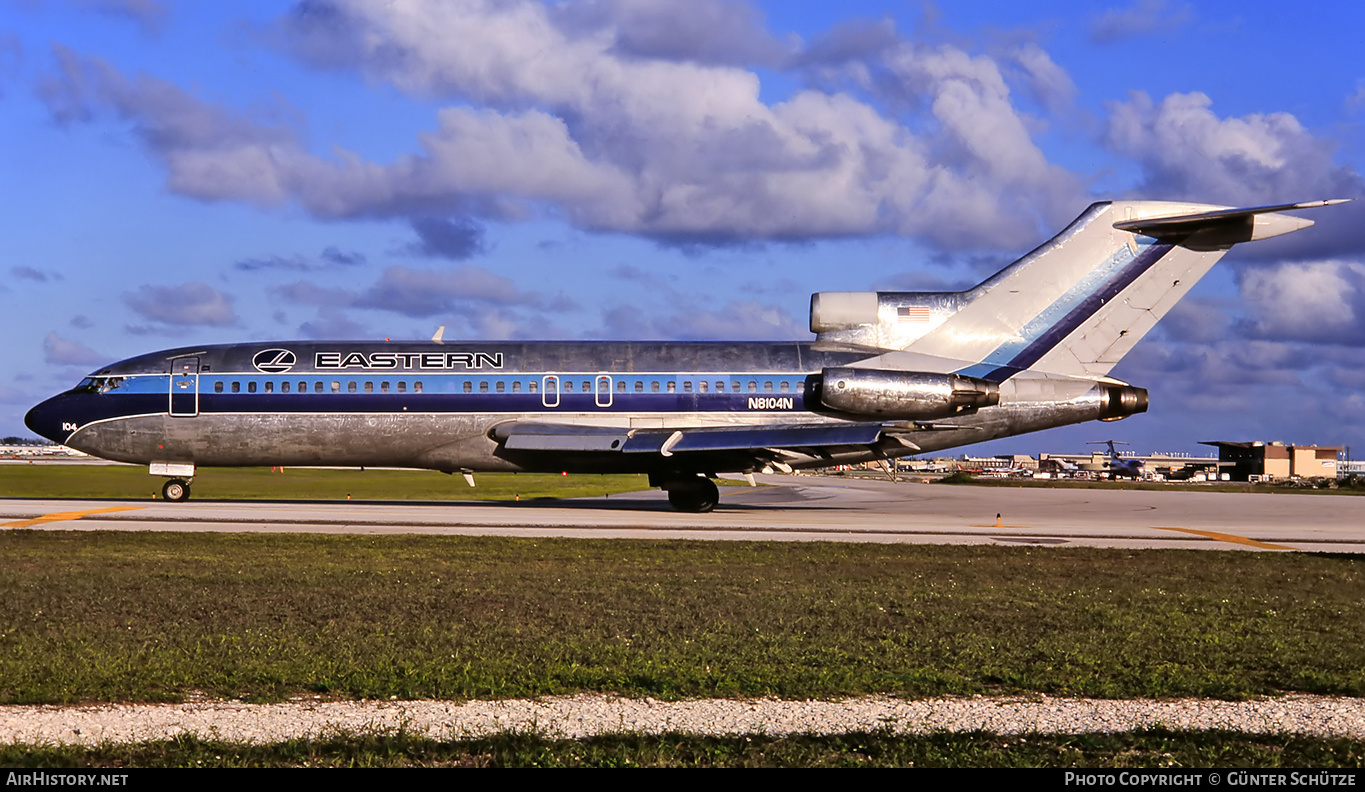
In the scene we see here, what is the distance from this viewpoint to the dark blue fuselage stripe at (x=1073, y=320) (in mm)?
29656

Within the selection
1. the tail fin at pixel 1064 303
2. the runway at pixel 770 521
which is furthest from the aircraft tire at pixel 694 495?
the tail fin at pixel 1064 303

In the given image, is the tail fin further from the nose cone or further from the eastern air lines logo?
the nose cone

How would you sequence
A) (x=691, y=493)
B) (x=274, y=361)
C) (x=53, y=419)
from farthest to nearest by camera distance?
(x=53, y=419) < (x=691, y=493) < (x=274, y=361)

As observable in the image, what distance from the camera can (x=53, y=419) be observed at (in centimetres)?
3162

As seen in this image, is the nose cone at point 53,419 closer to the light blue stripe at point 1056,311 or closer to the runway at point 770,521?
the runway at point 770,521

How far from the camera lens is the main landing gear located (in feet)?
102

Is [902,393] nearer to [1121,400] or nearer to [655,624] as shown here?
[1121,400]

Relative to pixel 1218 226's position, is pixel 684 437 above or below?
below

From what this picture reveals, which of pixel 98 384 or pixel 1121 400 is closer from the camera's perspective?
pixel 1121 400

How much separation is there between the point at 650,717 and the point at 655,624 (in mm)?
3839

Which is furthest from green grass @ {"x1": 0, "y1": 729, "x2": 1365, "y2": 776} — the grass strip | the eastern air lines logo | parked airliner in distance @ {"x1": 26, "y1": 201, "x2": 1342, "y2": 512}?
the eastern air lines logo

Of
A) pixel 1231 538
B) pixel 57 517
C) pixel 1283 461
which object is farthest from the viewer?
pixel 1283 461

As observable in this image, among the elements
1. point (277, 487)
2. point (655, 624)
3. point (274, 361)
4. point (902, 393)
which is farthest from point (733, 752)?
point (277, 487)
